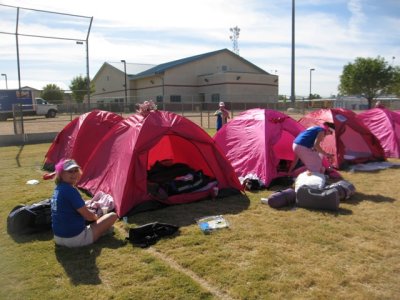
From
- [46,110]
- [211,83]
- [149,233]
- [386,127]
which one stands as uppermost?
[211,83]

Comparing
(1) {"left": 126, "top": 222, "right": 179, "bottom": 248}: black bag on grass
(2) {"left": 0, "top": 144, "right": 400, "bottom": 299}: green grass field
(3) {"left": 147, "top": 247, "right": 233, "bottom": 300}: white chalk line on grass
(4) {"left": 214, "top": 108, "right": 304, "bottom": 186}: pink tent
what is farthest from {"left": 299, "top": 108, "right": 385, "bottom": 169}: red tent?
(3) {"left": 147, "top": 247, "right": 233, "bottom": 300}: white chalk line on grass

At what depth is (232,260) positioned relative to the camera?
4.40 meters

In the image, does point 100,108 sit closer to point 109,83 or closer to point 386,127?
point 386,127

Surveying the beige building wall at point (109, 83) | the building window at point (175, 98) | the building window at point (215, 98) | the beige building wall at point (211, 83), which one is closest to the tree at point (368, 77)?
the beige building wall at point (211, 83)

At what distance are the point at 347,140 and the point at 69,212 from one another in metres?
8.76

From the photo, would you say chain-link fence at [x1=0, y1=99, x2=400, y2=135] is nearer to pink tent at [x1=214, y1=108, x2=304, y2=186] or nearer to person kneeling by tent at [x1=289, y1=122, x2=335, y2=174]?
pink tent at [x1=214, y1=108, x2=304, y2=186]

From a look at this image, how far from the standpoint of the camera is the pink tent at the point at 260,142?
781 cm

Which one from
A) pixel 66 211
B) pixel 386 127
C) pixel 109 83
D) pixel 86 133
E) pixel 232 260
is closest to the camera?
pixel 232 260

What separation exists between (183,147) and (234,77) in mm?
37039

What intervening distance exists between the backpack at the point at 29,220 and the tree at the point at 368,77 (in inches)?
1657

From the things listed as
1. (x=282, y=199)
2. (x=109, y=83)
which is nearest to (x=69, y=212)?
(x=282, y=199)

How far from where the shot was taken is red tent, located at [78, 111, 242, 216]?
6141mm

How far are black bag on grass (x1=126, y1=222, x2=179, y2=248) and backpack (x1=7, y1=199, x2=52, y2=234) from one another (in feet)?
4.14

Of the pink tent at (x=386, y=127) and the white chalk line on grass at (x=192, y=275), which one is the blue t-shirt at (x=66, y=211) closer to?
the white chalk line on grass at (x=192, y=275)
